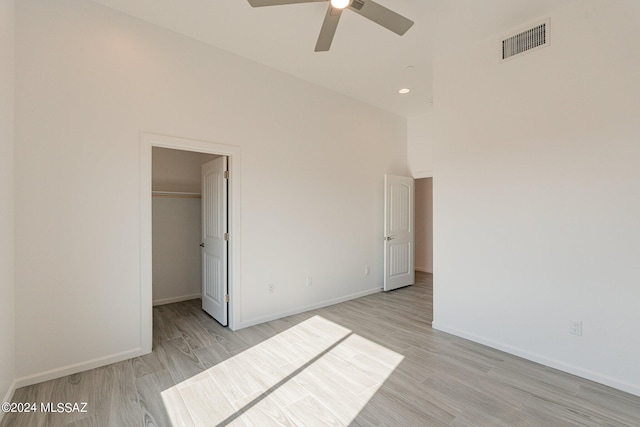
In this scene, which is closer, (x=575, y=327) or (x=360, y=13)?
(x=360, y=13)

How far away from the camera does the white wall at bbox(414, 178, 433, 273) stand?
22.8 feet

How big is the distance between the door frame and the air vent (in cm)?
311

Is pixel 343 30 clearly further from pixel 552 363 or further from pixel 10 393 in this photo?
pixel 10 393

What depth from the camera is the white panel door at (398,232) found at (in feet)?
16.7

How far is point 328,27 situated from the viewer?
237 cm

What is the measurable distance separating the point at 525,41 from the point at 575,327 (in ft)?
9.03

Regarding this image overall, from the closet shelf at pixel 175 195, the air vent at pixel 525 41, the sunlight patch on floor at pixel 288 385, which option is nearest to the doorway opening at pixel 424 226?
the air vent at pixel 525 41

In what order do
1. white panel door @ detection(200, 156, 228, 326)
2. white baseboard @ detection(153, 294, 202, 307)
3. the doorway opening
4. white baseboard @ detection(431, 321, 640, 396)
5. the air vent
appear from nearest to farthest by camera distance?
1. white baseboard @ detection(431, 321, 640, 396)
2. the air vent
3. white panel door @ detection(200, 156, 228, 326)
4. white baseboard @ detection(153, 294, 202, 307)
5. the doorway opening

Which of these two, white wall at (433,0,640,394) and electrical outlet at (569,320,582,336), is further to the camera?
electrical outlet at (569,320,582,336)

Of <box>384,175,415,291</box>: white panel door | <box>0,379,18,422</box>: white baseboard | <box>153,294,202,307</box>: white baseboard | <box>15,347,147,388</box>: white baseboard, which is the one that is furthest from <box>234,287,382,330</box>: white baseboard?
<box>0,379,18,422</box>: white baseboard

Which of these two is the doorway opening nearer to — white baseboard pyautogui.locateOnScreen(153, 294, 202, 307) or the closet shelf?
white baseboard pyautogui.locateOnScreen(153, 294, 202, 307)

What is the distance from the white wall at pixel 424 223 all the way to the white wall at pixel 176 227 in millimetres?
4953

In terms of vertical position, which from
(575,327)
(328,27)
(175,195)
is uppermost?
(328,27)

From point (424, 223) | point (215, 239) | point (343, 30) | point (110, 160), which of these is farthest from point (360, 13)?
point (424, 223)
